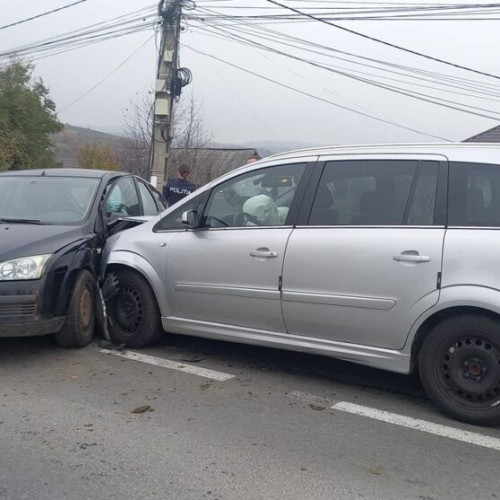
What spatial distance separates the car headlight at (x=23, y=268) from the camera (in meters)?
4.83

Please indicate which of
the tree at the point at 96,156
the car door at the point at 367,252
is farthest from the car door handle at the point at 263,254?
the tree at the point at 96,156

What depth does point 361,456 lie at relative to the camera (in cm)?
357

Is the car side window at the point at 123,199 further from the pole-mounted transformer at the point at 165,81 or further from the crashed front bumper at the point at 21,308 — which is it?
the pole-mounted transformer at the point at 165,81

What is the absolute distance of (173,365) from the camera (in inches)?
204

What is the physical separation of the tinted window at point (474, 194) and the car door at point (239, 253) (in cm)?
119

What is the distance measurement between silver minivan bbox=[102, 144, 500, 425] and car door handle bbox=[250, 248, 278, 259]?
24mm

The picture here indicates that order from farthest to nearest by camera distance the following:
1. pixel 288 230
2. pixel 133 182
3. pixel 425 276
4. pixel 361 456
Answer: pixel 133 182 < pixel 288 230 < pixel 425 276 < pixel 361 456

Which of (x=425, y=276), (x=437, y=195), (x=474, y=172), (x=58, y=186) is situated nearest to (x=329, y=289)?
(x=425, y=276)

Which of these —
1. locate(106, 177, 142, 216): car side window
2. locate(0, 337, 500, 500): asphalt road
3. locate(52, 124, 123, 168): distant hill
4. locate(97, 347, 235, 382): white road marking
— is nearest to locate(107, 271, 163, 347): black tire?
locate(97, 347, 235, 382): white road marking

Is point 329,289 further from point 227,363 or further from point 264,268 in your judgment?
point 227,363

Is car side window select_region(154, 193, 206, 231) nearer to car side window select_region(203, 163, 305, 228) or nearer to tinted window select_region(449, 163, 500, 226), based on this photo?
car side window select_region(203, 163, 305, 228)

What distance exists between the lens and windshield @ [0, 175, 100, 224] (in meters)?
5.83

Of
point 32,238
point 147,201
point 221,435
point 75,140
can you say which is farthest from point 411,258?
point 75,140

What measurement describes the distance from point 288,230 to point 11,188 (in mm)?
3187
